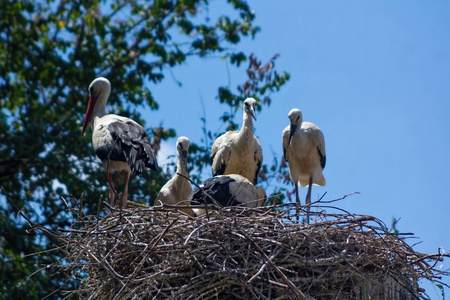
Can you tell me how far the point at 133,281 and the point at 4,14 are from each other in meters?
8.71

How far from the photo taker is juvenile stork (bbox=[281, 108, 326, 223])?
8616 mm

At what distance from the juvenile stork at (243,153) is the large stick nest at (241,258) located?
2.68m

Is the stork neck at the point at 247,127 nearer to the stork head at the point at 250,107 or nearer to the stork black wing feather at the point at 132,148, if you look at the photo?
the stork head at the point at 250,107

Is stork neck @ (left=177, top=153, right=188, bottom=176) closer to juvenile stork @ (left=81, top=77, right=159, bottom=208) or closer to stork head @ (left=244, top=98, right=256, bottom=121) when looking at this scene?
juvenile stork @ (left=81, top=77, right=159, bottom=208)

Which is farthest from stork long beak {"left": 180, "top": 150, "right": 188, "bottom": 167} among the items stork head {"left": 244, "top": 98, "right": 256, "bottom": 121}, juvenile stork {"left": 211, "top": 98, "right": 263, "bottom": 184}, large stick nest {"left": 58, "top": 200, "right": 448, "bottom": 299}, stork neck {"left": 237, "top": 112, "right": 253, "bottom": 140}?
large stick nest {"left": 58, "top": 200, "right": 448, "bottom": 299}

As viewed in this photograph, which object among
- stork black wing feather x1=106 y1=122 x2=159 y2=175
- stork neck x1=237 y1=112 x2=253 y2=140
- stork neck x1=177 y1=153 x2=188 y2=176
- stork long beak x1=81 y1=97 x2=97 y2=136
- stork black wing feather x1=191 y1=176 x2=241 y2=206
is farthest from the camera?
stork long beak x1=81 y1=97 x2=97 y2=136

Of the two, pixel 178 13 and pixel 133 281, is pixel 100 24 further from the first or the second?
pixel 133 281

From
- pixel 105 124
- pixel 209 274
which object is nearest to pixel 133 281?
pixel 209 274

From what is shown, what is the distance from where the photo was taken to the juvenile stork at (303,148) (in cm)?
862

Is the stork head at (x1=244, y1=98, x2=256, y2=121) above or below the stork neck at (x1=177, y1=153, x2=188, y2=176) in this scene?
above

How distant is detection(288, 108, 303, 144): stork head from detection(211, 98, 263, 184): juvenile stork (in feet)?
1.38

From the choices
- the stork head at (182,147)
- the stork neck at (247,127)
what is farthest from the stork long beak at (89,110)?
the stork neck at (247,127)

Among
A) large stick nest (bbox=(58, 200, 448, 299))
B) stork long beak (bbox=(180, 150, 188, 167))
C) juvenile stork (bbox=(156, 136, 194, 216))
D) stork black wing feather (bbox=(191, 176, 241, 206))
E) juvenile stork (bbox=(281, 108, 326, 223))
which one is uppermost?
juvenile stork (bbox=(281, 108, 326, 223))

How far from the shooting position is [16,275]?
9.80m
